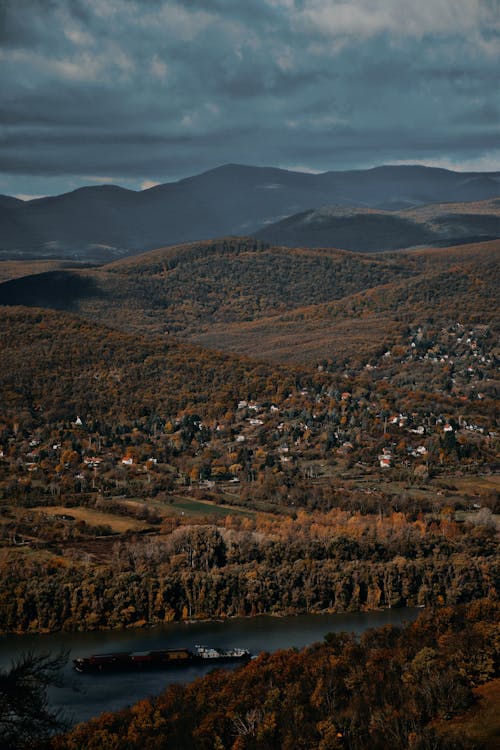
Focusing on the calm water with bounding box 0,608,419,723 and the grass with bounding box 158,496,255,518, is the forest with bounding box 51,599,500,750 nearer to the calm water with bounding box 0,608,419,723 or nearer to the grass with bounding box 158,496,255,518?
the calm water with bounding box 0,608,419,723

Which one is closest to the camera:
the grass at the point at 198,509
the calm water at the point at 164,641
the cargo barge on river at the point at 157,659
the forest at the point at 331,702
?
the forest at the point at 331,702

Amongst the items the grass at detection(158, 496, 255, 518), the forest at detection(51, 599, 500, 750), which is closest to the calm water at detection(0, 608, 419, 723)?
the forest at detection(51, 599, 500, 750)

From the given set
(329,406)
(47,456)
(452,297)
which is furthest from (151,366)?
(452,297)

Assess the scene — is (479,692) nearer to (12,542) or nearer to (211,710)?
(211,710)

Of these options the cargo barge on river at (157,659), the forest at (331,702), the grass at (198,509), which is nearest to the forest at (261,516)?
the forest at (331,702)

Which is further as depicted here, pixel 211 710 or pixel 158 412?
pixel 158 412

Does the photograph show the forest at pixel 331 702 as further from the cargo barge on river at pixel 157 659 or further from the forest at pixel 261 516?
the cargo barge on river at pixel 157 659
